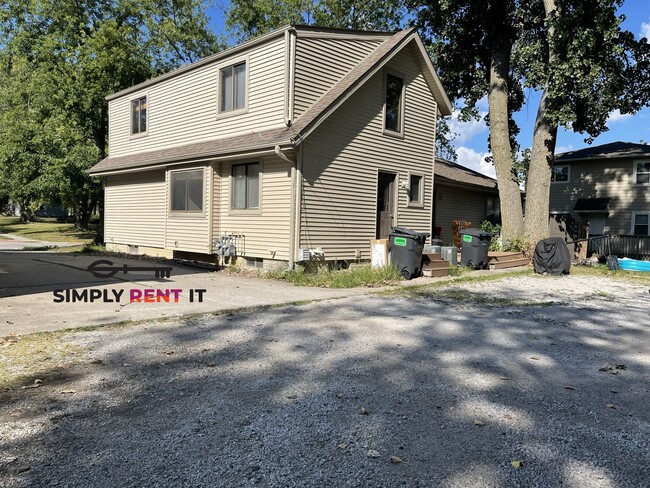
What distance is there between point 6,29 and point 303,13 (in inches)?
683

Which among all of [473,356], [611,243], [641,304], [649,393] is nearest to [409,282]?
[641,304]

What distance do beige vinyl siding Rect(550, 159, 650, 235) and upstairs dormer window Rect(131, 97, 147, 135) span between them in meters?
23.6

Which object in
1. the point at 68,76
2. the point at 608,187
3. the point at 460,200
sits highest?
the point at 68,76

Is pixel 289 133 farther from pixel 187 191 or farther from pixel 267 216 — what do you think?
pixel 187 191

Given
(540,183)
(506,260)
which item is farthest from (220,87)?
(540,183)

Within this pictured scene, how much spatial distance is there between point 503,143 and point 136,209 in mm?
14078

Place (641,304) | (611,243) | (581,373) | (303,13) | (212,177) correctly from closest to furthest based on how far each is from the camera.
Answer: (581,373) → (641,304) → (212,177) → (611,243) → (303,13)

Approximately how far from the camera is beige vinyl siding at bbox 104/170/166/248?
15.4 metres

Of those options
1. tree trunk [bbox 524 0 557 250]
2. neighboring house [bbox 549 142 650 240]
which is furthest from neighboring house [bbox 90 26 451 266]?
neighboring house [bbox 549 142 650 240]

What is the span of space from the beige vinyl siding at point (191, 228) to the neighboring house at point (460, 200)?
360 inches

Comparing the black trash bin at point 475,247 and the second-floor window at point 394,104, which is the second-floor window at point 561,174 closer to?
the black trash bin at point 475,247

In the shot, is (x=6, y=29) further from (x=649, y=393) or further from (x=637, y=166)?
(x=637, y=166)

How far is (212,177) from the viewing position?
1273cm

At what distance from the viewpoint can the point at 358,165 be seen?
12.6m
